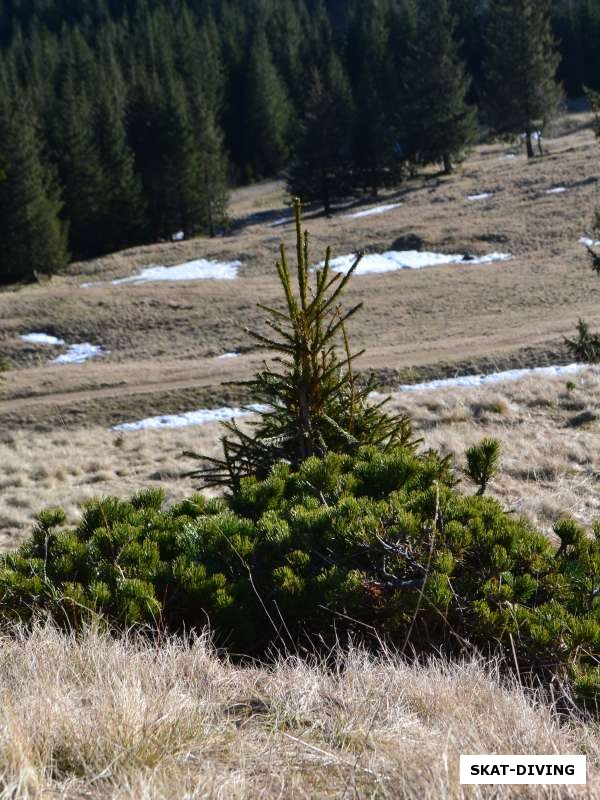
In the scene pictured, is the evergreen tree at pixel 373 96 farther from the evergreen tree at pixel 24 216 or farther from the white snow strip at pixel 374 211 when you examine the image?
the evergreen tree at pixel 24 216

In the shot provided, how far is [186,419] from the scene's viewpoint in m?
22.4

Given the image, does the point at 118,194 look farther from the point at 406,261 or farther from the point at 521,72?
the point at 521,72

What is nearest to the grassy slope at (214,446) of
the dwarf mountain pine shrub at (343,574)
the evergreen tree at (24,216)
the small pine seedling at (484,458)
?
the dwarf mountain pine shrub at (343,574)

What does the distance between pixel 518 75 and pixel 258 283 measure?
33.2 metres

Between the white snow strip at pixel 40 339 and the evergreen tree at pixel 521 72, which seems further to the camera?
the evergreen tree at pixel 521 72

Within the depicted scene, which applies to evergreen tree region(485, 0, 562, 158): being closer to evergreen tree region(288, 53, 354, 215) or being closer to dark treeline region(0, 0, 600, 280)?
dark treeline region(0, 0, 600, 280)

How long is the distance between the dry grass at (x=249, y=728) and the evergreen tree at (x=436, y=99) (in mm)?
60438

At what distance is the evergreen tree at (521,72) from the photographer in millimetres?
59406

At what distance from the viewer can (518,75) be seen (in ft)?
195

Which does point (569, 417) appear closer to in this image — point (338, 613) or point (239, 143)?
point (338, 613)

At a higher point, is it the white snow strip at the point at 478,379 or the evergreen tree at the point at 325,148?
the evergreen tree at the point at 325,148

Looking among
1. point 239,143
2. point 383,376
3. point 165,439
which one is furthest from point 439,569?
point 239,143

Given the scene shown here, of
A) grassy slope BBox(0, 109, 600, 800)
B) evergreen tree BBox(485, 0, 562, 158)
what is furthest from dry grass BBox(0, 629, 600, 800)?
evergreen tree BBox(485, 0, 562, 158)

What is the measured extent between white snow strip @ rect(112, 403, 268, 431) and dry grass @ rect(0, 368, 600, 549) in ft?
2.97
